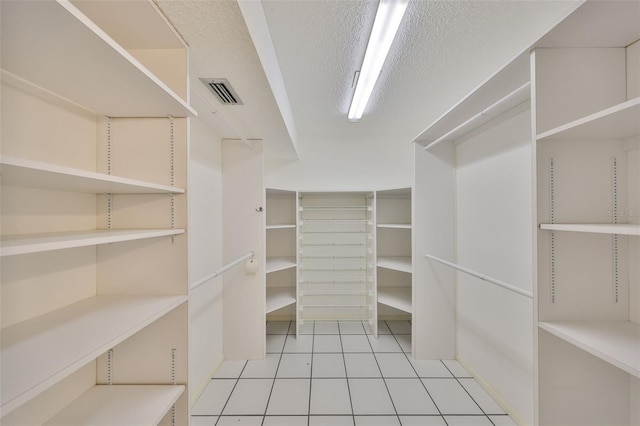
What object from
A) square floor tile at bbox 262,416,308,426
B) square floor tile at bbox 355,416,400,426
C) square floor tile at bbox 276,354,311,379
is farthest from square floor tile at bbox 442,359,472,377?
square floor tile at bbox 262,416,308,426

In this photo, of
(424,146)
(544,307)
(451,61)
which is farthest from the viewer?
(424,146)

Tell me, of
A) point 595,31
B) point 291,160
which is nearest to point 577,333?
point 595,31


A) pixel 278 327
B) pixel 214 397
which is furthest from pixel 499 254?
pixel 278 327

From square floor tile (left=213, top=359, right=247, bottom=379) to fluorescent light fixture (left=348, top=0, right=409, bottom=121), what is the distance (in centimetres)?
272

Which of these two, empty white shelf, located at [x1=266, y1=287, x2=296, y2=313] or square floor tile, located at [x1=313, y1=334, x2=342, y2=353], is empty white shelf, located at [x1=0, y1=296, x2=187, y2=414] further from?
square floor tile, located at [x1=313, y1=334, x2=342, y2=353]

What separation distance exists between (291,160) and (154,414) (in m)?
2.90

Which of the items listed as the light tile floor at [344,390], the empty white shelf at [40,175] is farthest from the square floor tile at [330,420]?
the empty white shelf at [40,175]

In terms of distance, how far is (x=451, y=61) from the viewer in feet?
5.84

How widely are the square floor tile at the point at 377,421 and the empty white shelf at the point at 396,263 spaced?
1255 millimetres

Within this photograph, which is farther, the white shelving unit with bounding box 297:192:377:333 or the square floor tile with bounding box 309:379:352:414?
the white shelving unit with bounding box 297:192:377:333

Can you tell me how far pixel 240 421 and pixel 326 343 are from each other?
123cm

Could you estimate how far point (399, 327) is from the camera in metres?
3.22

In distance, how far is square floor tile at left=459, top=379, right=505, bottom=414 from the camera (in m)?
1.85

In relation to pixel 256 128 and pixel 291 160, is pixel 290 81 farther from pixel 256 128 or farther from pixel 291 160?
pixel 291 160
